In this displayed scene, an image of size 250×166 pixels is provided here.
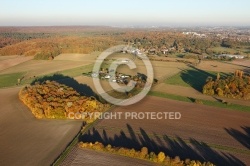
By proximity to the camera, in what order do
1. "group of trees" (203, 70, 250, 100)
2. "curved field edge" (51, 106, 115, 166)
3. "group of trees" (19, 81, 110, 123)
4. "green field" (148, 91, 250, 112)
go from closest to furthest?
"curved field edge" (51, 106, 115, 166)
"group of trees" (19, 81, 110, 123)
"green field" (148, 91, 250, 112)
"group of trees" (203, 70, 250, 100)

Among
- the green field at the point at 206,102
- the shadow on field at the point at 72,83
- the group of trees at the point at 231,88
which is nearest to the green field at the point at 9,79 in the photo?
the shadow on field at the point at 72,83

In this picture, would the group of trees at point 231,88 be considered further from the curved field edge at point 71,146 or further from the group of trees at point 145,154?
the group of trees at point 145,154

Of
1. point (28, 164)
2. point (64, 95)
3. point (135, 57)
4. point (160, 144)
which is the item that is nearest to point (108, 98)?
point (64, 95)

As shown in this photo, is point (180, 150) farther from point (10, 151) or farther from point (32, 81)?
point (32, 81)

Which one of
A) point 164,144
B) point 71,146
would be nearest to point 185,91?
point 164,144

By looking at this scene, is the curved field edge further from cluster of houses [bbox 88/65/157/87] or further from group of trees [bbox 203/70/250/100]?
group of trees [bbox 203/70/250/100]

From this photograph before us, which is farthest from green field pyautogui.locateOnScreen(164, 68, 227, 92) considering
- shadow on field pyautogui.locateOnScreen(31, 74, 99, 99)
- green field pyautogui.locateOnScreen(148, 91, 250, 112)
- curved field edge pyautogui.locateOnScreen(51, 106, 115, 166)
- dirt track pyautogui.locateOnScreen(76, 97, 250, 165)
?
curved field edge pyautogui.locateOnScreen(51, 106, 115, 166)
